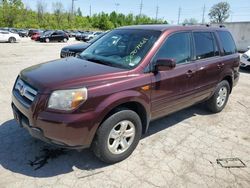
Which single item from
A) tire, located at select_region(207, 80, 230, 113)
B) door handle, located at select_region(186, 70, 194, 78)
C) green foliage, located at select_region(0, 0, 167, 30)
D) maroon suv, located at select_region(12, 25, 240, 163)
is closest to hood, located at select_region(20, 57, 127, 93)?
maroon suv, located at select_region(12, 25, 240, 163)

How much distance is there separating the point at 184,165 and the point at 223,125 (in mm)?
1889

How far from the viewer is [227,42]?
554 centimetres

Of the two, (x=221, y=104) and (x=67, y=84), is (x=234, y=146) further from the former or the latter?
(x=67, y=84)

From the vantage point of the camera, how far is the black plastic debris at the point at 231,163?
11.6 ft

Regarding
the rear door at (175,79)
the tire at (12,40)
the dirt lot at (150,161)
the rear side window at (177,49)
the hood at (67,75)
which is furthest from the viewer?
the tire at (12,40)

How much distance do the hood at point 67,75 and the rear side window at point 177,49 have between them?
84 cm

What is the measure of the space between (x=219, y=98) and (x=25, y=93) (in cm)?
410

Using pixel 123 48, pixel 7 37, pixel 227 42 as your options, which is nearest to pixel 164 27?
pixel 123 48

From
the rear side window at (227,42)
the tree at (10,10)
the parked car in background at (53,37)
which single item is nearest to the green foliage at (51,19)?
the tree at (10,10)

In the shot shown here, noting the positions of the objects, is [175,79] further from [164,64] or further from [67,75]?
[67,75]

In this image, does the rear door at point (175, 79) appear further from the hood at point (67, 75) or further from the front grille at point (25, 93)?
the front grille at point (25, 93)

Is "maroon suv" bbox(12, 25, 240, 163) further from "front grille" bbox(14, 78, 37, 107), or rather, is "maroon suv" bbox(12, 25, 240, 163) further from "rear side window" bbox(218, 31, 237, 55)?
"rear side window" bbox(218, 31, 237, 55)

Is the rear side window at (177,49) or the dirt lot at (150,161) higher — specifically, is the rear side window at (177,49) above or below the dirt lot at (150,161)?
above

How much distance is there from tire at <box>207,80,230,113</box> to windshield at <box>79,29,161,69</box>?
2208mm
